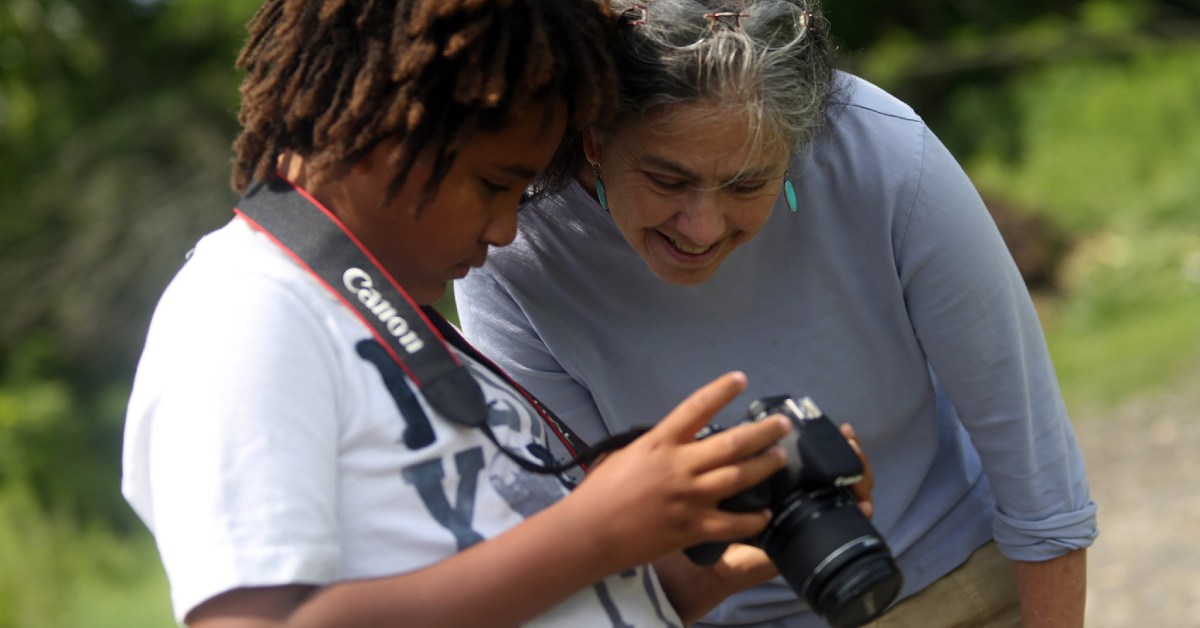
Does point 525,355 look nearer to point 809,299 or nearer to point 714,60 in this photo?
point 809,299

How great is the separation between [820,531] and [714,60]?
677 mm

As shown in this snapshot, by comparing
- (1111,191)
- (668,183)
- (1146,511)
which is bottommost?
(1146,511)

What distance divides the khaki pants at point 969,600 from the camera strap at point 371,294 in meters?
1.01

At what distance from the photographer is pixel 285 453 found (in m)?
1.33

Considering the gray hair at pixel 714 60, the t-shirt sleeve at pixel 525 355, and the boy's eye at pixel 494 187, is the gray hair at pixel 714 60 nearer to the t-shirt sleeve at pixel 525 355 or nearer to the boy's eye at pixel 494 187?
the boy's eye at pixel 494 187

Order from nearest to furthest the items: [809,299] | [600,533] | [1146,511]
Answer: [600,533] → [809,299] → [1146,511]

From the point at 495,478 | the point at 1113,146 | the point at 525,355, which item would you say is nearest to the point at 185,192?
the point at 1113,146

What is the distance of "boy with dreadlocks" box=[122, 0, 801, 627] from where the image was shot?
1331 millimetres

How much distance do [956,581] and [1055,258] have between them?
8.43 metres

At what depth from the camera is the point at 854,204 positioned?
207cm

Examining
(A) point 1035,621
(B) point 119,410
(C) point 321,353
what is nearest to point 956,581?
(A) point 1035,621

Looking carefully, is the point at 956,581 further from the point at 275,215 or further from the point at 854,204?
the point at 275,215

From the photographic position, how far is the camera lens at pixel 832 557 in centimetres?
154

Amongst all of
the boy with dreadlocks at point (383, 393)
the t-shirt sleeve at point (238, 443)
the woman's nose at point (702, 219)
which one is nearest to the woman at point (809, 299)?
the woman's nose at point (702, 219)
